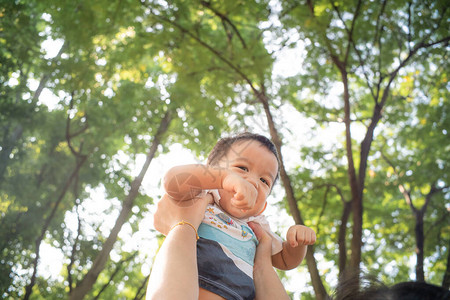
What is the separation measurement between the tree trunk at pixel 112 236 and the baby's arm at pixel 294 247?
10.5ft

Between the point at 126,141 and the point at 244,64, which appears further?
the point at 126,141

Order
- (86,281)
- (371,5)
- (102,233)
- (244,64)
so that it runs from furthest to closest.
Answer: (102,233) → (86,281) → (371,5) → (244,64)

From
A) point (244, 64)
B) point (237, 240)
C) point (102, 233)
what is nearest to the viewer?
point (237, 240)

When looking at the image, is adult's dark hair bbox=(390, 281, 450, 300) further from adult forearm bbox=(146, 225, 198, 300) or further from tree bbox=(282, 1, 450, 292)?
tree bbox=(282, 1, 450, 292)

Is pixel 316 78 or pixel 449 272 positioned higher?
pixel 316 78

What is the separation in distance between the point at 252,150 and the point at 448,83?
15.1 ft

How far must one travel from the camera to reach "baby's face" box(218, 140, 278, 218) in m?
1.40

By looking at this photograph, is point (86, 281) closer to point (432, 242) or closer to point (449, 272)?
point (449, 272)

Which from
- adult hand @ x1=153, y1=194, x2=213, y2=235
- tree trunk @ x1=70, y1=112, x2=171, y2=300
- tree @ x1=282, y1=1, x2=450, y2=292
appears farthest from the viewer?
tree trunk @ x1=70, y1=112, x2=171, y2=300

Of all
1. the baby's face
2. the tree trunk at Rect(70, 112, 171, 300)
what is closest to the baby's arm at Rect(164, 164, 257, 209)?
the baby's face

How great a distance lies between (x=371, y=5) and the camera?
3.56m

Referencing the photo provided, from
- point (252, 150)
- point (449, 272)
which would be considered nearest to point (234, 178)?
point (252, 150)

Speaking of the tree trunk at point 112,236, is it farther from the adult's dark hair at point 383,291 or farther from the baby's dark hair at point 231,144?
the adult's dark hair at point 383,291

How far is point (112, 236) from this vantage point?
4574mm
